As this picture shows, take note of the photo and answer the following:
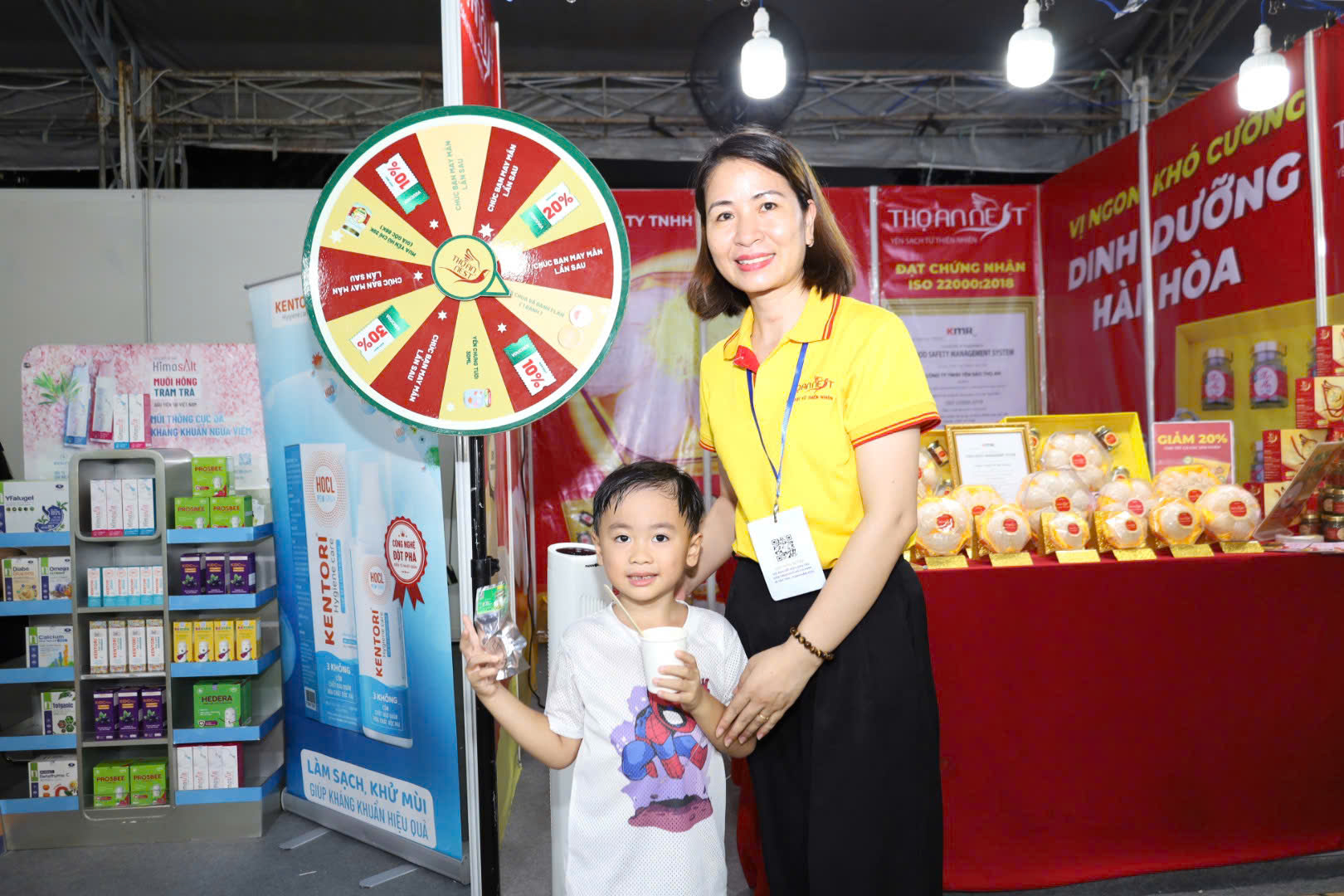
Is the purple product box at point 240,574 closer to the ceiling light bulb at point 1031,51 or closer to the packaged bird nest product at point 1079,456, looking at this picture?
the packaged bird nest product at point 1079,456

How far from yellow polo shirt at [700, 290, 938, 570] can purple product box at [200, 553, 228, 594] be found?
2.18 meters

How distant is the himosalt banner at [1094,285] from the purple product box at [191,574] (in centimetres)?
495

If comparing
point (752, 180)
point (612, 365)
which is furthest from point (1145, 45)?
point (752, 180)

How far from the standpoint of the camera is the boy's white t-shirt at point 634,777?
1.39m

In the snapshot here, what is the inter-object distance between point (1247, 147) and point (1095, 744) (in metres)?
3.31

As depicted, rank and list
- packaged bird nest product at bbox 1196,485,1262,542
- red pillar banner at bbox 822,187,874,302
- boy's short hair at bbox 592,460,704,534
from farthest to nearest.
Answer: red pillar banner at bbox 822,187,874,302 < packaged bird nest product at bbox 1196,485,1262,542 < boy's short hair at bbox 592,460,704,534

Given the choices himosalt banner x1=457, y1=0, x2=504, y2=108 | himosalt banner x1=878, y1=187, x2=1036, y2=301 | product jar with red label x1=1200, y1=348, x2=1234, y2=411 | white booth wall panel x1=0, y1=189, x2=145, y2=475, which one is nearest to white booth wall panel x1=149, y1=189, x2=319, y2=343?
white booth wall panel x1=0, y1=189, x2=145, y2=475

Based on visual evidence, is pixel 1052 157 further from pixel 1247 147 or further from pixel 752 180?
pixel 752 180

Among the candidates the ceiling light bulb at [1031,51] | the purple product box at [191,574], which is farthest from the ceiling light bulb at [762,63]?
the purple product box at [191,574]

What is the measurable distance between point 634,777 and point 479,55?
218 cm

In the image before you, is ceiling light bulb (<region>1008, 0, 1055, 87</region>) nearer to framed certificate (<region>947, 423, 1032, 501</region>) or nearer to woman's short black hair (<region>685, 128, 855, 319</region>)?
framed certificate (<region>947, 423, 1032, 501</region>)

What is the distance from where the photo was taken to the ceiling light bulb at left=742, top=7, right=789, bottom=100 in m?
4.20

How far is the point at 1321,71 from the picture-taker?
3654 millimetres

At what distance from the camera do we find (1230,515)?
2.40 metres
